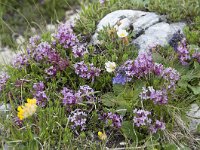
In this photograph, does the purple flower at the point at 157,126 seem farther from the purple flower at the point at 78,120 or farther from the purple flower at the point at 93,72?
the purple flower at the point at 93,72

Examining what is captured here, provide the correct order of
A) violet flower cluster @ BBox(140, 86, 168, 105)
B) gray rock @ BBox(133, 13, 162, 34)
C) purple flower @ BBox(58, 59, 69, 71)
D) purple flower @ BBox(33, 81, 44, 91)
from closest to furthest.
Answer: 1. violet flower cluster @ BBox(140, 86, 168, 105)
2. purple flower @ BBox(33, 81, 44, 91)
3. purple flower @ BBox(58, 59, 69, 71)
4. gray rock @ BBox(133, 13, 162, 34)

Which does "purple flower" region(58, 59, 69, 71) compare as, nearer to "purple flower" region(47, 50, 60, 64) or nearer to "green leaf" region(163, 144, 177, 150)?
"purple flower" region(47, 50, 60, 64)

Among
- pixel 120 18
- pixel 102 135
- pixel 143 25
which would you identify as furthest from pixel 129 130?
pixel 120 18

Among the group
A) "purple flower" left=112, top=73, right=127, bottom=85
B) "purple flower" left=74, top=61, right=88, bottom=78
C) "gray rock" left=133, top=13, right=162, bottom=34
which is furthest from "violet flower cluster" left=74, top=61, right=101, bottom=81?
"gray rock" left=133, top=13, right=162, bottom=34

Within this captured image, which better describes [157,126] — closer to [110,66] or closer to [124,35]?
[110,66]

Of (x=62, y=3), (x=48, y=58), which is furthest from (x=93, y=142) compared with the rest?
(x=62, y=3)

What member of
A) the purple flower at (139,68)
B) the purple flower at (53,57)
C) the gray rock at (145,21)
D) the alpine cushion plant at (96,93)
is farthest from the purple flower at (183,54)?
the purple flower at (53,57)
